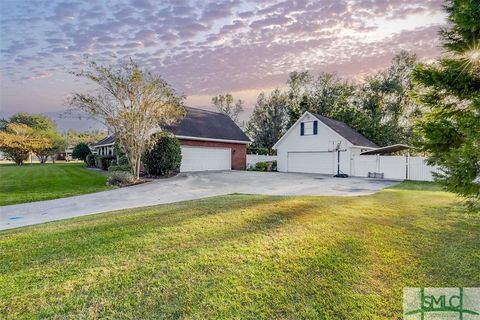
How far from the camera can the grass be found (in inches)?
102

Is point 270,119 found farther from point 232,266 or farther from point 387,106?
point 232,266

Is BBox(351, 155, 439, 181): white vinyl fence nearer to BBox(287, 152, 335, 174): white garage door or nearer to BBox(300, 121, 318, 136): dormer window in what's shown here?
BBox(287, 152, 335, 174): white garage door

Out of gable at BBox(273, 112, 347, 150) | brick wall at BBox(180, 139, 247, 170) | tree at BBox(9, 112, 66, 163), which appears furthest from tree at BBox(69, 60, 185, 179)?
tree at BBox(9, 112, 66, 163)

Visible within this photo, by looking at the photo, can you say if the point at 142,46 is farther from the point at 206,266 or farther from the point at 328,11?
the point at 206,266

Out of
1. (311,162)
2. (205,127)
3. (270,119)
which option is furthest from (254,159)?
(270,119)

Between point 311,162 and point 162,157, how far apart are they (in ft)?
39.5

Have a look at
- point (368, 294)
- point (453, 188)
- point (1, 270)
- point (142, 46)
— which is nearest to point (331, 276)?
point (368, 294)

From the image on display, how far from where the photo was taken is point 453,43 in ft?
16.5

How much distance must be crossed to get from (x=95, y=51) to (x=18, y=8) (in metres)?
4.75

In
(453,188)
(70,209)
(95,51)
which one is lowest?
(70,209)

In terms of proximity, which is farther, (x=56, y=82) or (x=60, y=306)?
(x=56, y=82)

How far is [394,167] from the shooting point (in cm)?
1741

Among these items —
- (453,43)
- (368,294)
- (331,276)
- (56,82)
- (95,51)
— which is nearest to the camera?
(368,294)

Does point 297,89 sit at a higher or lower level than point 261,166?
higher
